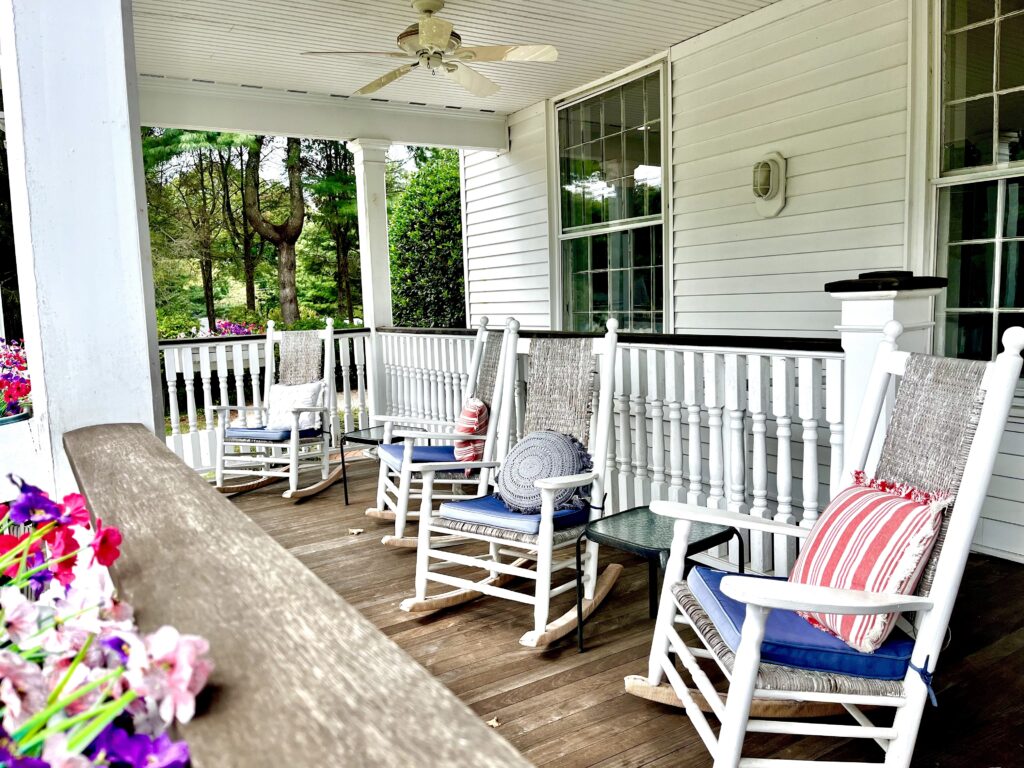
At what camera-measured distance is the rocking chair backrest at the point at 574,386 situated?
129 inches

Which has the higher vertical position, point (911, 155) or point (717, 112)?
point (717, 112)

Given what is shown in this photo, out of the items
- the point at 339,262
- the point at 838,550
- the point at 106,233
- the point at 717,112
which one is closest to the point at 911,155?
the point at 717,112

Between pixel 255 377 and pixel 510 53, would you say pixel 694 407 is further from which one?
pixel 255 377

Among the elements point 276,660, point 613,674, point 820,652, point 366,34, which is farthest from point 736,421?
point 366,34

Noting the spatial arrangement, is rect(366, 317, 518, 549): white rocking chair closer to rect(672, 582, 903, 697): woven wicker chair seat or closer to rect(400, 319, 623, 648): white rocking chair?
rect(400, 319, 623, 648): white rocking chair

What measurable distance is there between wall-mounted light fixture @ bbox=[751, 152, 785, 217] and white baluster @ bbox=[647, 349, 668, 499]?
2.11 meters

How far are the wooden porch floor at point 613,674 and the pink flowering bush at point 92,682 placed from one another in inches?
65.9

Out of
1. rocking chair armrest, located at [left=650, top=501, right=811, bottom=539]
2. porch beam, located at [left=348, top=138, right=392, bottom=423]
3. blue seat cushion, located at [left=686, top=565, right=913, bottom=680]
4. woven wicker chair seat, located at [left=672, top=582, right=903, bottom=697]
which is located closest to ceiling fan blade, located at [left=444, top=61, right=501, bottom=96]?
porch beam, located at [left=348, top=138, right=392, bottom=423]

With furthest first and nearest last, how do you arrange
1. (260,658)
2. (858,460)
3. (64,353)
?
1. (858,460)
2. (64,353)
3. (260,658)

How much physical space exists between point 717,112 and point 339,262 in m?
10.7

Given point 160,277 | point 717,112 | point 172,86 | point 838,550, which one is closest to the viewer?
point 838,550

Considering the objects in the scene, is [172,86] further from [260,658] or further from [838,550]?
[260,658]

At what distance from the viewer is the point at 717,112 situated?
550 centimetres

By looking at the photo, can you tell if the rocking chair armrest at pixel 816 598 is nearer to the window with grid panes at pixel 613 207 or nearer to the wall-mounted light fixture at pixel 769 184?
the wall-mounted light fixture at pixel 769 184
